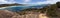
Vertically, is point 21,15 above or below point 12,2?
below

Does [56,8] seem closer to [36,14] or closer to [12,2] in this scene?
[36,14]

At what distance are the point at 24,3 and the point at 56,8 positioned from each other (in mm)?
271

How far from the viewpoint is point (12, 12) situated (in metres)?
0.74

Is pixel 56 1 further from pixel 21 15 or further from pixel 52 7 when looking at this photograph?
pixel 21 15

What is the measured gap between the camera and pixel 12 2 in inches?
30.2

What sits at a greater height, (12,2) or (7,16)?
(12,2)

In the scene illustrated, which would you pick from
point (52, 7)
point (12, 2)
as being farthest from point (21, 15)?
point (52, 7)

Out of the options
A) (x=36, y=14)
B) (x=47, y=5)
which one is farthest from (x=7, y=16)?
(x=47, y=5)

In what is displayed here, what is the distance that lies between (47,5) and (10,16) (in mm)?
316

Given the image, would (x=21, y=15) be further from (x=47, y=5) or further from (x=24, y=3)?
(x=47, y=5)

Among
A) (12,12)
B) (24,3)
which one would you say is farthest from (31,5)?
(12,12)

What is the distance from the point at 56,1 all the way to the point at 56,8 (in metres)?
0.06

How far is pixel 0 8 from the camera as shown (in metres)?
0.75

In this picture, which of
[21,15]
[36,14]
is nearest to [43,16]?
[36,14]
